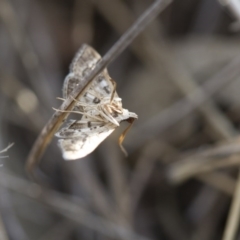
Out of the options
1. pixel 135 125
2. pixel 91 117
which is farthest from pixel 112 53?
pixel 135 125

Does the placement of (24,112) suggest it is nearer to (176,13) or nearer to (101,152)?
(101,152)

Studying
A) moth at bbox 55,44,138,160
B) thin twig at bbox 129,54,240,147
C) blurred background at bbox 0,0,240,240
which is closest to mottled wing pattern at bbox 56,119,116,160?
moth at bbox 55,44,138,160

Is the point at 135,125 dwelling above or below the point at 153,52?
below

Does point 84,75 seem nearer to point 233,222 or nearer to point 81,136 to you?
point 81,136

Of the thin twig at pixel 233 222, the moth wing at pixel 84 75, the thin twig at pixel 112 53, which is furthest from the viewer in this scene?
the thin twig at pixel 233 222

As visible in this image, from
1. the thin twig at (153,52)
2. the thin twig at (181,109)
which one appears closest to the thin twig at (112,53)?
the thin twig at (181,109)

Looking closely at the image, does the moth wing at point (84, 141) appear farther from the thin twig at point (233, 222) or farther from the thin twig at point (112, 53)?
the thin twig at point (233, 222)

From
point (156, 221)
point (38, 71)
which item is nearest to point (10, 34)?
point (38, 71)
